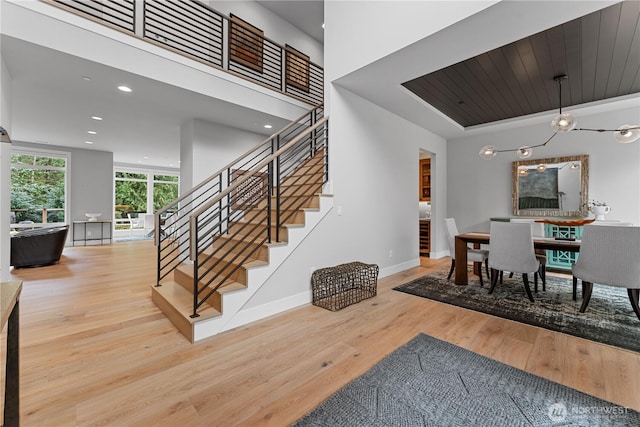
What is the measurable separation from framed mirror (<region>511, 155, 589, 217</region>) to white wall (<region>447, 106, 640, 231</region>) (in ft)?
0.41

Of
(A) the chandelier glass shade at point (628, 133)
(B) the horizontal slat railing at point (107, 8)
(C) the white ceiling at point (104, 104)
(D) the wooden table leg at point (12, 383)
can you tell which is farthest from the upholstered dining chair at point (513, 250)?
(B) the horizontal slat railing at point (107, 8)

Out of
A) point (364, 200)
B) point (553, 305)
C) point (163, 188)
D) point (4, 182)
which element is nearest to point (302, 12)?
point (364, 200)

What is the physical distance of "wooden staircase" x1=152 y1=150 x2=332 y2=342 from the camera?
2.43 m

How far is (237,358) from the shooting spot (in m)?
2.04

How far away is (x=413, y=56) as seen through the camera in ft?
9.58

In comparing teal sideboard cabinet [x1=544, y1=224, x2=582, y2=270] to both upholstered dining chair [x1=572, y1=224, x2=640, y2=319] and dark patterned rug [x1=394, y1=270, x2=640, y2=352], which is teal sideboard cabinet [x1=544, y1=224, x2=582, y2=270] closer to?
dark patterned rug [x1=394, y1=270, x2=640, y2=352]

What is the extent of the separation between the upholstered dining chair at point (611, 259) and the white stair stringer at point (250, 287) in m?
2.89

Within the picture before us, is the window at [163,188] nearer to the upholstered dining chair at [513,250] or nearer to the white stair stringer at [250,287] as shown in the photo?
the white stair stringer at [250,287]

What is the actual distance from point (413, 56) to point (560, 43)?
166cm

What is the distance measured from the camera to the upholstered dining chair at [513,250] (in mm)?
3146

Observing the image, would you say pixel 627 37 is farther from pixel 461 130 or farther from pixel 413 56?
pixel 461 130

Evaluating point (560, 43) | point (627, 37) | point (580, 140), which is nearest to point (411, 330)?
point (560, 43)

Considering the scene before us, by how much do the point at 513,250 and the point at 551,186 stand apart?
10.3 ft

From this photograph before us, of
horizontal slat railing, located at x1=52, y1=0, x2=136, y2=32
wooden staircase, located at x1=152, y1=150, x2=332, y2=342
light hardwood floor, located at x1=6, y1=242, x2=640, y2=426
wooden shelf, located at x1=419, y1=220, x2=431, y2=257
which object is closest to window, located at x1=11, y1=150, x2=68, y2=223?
horizontal slat railing, located at x1=52, y1=0, x2=136, y2=32
